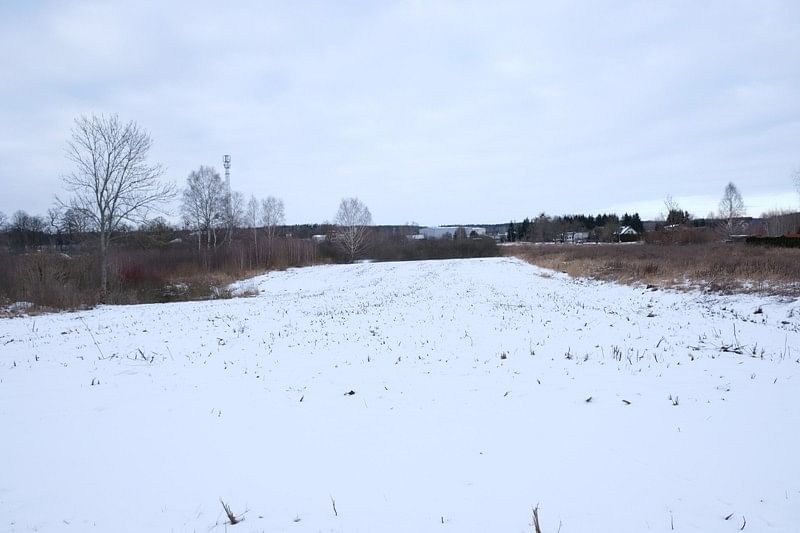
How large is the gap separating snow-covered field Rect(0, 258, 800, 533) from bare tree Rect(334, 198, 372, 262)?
57.9 m

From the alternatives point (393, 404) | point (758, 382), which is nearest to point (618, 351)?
point (758, 382)

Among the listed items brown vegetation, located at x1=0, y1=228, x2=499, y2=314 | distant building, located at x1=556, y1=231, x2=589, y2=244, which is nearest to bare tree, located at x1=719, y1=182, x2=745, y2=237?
distant building, located at x1=556, y1=231, x2=589, y2=244

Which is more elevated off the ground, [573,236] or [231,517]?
[573,236]

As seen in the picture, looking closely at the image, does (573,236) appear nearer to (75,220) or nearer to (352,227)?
(352,227)

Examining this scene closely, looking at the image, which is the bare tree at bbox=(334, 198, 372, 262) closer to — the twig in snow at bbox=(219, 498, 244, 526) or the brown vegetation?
the brown vegetation

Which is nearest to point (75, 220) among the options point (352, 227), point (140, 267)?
point (140, 267)

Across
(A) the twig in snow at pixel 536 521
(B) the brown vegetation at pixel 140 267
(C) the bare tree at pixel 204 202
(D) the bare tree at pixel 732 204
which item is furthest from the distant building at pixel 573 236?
(A) the twig in snow at pixel 536 521

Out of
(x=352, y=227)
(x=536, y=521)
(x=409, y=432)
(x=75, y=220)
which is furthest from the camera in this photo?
(x=352, y=227)

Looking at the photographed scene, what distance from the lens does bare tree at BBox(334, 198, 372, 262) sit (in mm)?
68938

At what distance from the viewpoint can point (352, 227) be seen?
7012 centimetres

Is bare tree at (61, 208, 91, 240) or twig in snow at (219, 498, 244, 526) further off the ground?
bare tree at (61, 208, 91, 240)

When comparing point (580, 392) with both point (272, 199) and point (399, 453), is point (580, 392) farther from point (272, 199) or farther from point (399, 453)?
point (272, 199)

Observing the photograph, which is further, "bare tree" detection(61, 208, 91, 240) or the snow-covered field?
"bare tree" detection(61, 208, 91, 240)

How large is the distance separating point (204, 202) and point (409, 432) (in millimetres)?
54413
